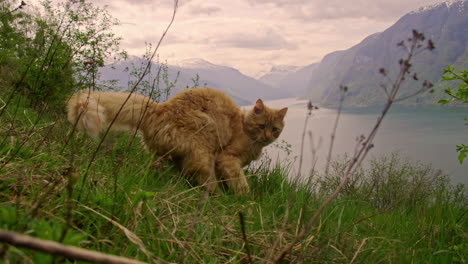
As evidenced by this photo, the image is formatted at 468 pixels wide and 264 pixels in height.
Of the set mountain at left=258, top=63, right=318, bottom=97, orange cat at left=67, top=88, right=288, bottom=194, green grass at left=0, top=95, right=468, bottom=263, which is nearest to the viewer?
green grass at left=0, top=95, right=468, bottom=263

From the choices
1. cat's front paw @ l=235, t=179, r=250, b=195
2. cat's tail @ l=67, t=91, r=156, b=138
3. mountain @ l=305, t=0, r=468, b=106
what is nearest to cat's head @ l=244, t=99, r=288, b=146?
cat's front paw @ l=235, t=179, r=250, b=195

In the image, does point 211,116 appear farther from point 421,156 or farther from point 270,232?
point 421,156

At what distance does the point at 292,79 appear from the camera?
114500mm

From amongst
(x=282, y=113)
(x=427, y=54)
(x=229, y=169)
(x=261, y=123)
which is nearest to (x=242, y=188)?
(x=229, y=169)

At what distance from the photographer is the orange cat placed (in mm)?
3676

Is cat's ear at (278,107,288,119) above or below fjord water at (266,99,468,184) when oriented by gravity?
above

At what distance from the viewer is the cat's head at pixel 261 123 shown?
4797 millimetres

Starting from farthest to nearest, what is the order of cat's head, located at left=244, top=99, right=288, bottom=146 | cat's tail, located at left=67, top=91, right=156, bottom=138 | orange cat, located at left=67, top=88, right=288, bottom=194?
cat's head, located at left=244, top=99, right=288, bottom=146 → orange cat, located at left=67, top=88, right=288, bottom=194 → cat's tail, located at left=67, top=91, right=156, bottom=138

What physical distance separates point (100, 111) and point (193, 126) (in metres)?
1.09

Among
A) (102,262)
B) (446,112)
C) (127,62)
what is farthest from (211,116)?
(446,112)

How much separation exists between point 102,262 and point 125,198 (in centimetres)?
166

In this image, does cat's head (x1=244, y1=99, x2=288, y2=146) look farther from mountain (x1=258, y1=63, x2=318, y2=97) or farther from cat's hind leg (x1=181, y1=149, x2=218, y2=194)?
mountain (x1=258, y1=63, x2=318, y2=97)

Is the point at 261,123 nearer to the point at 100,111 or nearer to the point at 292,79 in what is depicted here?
the point at 100,111

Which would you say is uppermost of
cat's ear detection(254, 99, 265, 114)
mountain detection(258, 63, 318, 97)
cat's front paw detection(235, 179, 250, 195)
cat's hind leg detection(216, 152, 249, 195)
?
mountain detection(258, 63, 318, 97)
